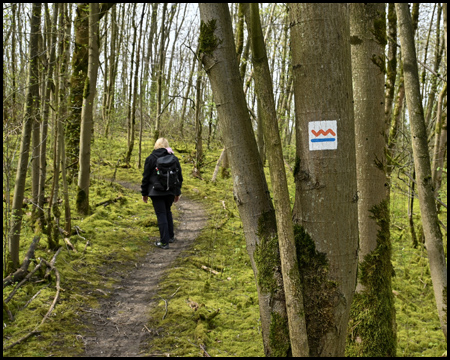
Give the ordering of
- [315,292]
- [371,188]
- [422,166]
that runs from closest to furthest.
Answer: [315,292], [371,188], [422,166]

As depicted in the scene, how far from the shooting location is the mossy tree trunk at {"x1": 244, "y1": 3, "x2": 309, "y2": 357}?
2025mm

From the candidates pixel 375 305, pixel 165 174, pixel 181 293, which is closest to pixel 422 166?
pixel 375 305

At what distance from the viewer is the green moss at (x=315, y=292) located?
2143mm

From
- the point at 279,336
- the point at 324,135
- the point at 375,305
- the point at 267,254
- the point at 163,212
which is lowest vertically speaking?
the point at 375,305

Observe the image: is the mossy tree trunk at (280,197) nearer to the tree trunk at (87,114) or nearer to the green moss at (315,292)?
the green moss at (315,292)

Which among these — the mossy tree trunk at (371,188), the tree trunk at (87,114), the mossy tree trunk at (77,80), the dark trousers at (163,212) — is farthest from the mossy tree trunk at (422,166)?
the mossy tree trunk at (77,80)

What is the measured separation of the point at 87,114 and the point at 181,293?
458cm

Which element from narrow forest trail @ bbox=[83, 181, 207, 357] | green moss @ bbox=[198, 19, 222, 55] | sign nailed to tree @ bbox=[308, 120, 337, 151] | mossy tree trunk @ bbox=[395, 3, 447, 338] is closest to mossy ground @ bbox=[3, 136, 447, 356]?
narrow forest trail @ bbox=[83, 181, 207, 357]

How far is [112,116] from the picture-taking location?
14875 millimetres

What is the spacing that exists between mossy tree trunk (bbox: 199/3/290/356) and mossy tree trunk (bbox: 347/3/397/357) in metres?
1.67

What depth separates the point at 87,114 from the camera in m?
7.70

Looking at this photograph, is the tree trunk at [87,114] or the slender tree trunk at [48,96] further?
the tree trunk at [87,114]

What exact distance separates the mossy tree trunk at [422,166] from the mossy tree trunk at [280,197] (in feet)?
7.83

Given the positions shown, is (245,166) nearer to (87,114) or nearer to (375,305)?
(375,305)
